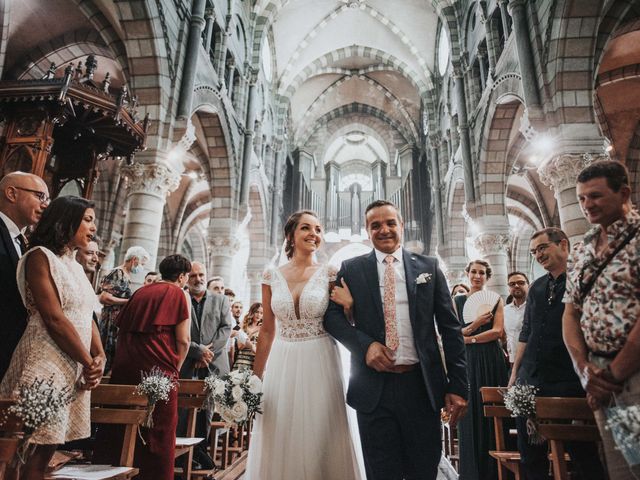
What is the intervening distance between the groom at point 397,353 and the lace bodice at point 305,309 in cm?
16

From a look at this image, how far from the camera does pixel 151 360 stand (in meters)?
2.61

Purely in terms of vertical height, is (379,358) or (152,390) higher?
(379,358)

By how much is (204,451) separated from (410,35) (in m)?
16.4

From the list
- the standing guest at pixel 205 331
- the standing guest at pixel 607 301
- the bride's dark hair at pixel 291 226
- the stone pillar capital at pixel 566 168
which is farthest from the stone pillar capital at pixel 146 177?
the standing guest at pixel 607 301

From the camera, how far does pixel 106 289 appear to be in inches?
164

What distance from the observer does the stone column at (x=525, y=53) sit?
6645 millimetres

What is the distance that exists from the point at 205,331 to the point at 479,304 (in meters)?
2.58

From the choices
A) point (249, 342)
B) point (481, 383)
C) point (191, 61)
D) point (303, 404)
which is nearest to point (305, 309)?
point (303, 404)

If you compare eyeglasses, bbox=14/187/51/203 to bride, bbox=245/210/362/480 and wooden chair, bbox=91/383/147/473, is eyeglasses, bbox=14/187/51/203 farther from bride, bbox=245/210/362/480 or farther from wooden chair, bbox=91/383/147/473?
bride, bbox=245/210/362/480

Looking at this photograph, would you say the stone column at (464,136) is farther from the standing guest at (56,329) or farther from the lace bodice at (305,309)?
the standing guest at (56,329)

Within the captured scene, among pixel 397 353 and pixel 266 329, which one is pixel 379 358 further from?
pixel 266 329

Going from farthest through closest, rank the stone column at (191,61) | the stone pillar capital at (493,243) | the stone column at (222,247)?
the stone column at (222,247) → the stone pillar capital at (493,243) → the stone column at (191,61)

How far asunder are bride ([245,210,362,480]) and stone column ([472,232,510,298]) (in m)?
A: 8.11

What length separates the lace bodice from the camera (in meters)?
2.23
